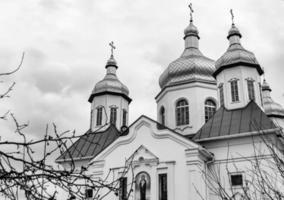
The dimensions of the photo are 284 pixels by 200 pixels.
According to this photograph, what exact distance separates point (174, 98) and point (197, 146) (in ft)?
21.3

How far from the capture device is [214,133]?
17.4 meters

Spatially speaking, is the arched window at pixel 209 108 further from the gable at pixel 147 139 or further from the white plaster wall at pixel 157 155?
the white plaster wall at pixel 157 155

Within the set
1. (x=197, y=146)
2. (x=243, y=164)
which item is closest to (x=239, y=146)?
(x=243, y=164)

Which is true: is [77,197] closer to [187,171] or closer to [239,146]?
[187,171]

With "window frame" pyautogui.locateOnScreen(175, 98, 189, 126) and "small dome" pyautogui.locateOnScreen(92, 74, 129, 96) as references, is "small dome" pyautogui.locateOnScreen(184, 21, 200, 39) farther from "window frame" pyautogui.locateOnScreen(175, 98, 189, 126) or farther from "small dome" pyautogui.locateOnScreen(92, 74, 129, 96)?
"window frame" pyautogui.locateOnScreen(175, 98, 189, 126)

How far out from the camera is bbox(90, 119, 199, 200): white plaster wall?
15.7 meters

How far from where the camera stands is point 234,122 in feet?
58.1

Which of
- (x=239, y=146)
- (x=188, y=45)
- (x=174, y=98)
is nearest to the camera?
(x=239, y=146)

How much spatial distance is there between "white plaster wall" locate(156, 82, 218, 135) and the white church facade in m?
0.05

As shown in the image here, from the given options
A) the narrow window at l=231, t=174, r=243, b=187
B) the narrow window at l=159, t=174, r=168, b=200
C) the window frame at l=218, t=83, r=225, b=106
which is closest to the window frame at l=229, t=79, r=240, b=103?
the window frame at l=218, t=83, r=225, b=106

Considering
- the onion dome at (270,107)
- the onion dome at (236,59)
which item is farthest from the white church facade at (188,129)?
the onion dome at (270,107)

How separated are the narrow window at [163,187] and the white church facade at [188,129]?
Result: 0.04 metres

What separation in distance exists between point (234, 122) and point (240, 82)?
102 inches

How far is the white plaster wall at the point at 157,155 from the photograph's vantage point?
51.6ft
